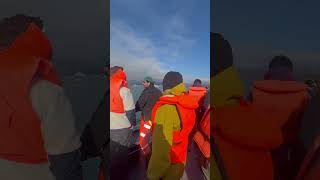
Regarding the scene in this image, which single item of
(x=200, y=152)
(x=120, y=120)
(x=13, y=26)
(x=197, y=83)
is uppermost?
(x=13, y=26)

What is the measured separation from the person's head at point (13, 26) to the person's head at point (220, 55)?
0.62 metres

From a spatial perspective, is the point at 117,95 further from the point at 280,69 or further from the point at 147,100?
the point at 280,69

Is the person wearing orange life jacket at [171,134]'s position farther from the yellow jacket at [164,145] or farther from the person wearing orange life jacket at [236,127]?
the person wearing orange life jacket at [236,127]

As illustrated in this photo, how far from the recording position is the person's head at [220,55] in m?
1.20

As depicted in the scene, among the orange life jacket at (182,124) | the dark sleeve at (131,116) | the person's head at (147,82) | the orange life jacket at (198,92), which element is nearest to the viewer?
the orange life jacket at (182,124)

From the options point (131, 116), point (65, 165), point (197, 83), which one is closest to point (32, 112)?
point (65, 165)

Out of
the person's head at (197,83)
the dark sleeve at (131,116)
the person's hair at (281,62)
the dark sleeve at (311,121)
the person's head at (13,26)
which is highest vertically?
the person's head at (13,26)

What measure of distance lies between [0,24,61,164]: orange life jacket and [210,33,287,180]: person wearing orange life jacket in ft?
1.87

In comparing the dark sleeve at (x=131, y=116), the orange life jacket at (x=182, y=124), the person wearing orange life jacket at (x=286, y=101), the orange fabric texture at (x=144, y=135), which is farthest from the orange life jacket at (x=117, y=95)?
the person wearing orange life jacket at (x=286, y=101)

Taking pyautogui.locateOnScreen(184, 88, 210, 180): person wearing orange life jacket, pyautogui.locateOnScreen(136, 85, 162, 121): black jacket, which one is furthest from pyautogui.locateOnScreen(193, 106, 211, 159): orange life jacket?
pyautogui.locateOnScreen(136, 85, 162, 121): black jacket

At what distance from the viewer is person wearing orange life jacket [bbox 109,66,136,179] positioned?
170cm

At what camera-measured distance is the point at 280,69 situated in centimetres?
117

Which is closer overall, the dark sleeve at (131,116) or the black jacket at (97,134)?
the black jacket at (97,134)

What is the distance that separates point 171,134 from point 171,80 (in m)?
0.46
